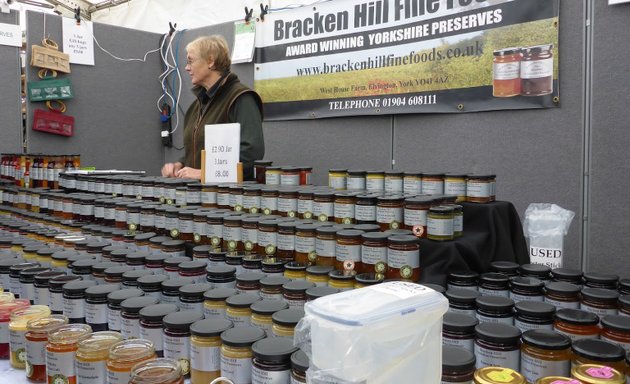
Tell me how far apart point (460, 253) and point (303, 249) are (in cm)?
38

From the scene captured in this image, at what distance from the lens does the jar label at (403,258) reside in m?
1.07

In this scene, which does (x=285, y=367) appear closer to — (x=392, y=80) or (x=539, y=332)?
(x=539, y=332)

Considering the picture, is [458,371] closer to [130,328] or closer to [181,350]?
[181,350]

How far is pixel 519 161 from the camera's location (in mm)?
2176

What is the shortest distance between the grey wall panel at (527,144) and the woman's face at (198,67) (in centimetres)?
102

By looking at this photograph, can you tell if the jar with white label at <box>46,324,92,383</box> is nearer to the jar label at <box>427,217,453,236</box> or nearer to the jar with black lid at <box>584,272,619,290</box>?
the jar label at <box>427,217,453,236</box>

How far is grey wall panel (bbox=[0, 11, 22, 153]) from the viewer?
2957 millimetres

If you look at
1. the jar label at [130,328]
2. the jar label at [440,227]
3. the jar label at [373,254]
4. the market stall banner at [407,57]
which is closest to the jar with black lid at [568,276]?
the jar label at [440,227]

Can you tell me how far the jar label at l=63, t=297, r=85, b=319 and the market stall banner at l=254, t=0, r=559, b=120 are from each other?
185 centimetres

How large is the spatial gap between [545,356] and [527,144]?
1625mm

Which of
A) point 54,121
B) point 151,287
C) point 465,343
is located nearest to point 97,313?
point 151,287

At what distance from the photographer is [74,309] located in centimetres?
97

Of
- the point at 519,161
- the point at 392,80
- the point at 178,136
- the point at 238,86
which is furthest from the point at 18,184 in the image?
the point at 519,161

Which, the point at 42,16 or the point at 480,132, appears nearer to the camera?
the point at 480,132
